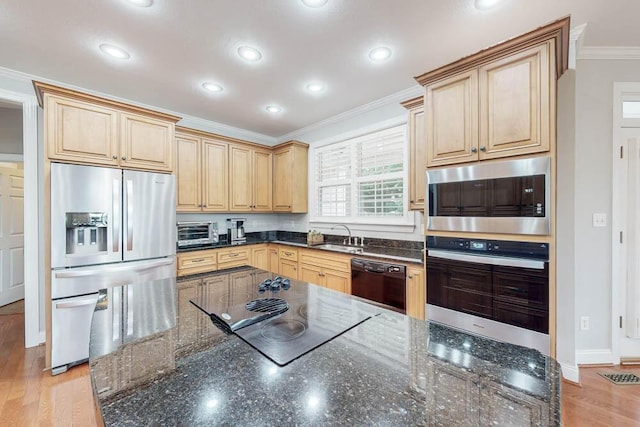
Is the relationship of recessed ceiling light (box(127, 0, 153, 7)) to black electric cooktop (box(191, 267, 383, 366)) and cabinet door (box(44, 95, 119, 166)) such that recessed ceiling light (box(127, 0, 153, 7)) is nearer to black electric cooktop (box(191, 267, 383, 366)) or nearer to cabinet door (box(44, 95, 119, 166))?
cabinet door (box(44, 95, 119, 166))

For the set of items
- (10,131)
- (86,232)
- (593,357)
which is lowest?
(593,357)

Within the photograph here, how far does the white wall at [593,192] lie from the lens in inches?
94.9

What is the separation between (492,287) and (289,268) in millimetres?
2501

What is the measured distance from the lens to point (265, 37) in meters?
2.17

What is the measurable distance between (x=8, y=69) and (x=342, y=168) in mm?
3700

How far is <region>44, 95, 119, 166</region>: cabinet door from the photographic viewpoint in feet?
7.78

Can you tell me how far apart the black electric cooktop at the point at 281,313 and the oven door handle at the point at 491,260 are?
118 centimetres

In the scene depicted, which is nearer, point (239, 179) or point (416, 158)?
point (416, 158)

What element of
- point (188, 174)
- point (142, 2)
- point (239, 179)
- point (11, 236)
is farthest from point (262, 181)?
point (11, 236)

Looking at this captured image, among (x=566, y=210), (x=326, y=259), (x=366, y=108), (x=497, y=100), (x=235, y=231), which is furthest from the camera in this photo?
(x=235, y=231)

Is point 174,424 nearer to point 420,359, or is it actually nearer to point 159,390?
point 159,390

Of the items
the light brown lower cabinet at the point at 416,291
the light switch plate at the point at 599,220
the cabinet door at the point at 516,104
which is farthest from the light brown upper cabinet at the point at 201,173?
the light switch plate at the point at 599,220

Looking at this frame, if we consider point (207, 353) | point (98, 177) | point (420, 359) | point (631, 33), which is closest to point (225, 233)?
point (98, 177)

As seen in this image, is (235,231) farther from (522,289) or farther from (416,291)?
(522,289)
